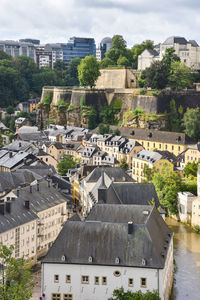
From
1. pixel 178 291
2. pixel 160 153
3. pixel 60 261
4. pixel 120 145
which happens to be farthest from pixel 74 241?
pixel 120 145

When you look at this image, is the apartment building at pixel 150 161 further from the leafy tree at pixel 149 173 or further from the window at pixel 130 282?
the window at pixel 130 282

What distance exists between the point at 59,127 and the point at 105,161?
25898mm

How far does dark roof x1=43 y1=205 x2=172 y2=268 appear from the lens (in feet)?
98.4

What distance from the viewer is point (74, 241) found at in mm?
30953

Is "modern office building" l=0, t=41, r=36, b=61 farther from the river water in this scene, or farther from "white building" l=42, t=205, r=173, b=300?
"white building" l=42, t=205, r=173, b=300

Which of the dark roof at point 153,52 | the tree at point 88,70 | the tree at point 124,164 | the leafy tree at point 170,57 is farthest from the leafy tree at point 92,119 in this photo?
the tree at point 124,164

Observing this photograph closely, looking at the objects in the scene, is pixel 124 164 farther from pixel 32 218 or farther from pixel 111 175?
pixel 32 218

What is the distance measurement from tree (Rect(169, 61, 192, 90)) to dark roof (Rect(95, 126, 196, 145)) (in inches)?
526

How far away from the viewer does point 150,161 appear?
7212 centimetres

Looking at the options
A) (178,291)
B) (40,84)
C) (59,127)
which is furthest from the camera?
(40,84)

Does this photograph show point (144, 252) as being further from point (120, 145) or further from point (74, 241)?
point (120, 145)

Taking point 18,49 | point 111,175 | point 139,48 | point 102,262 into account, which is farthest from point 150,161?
point 18,49

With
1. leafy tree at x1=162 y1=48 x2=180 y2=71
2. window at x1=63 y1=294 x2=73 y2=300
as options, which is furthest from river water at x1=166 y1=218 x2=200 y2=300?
leafy tree at x1=162 y1=48 x2=180 y2=71

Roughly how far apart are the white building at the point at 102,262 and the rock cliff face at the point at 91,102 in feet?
203
